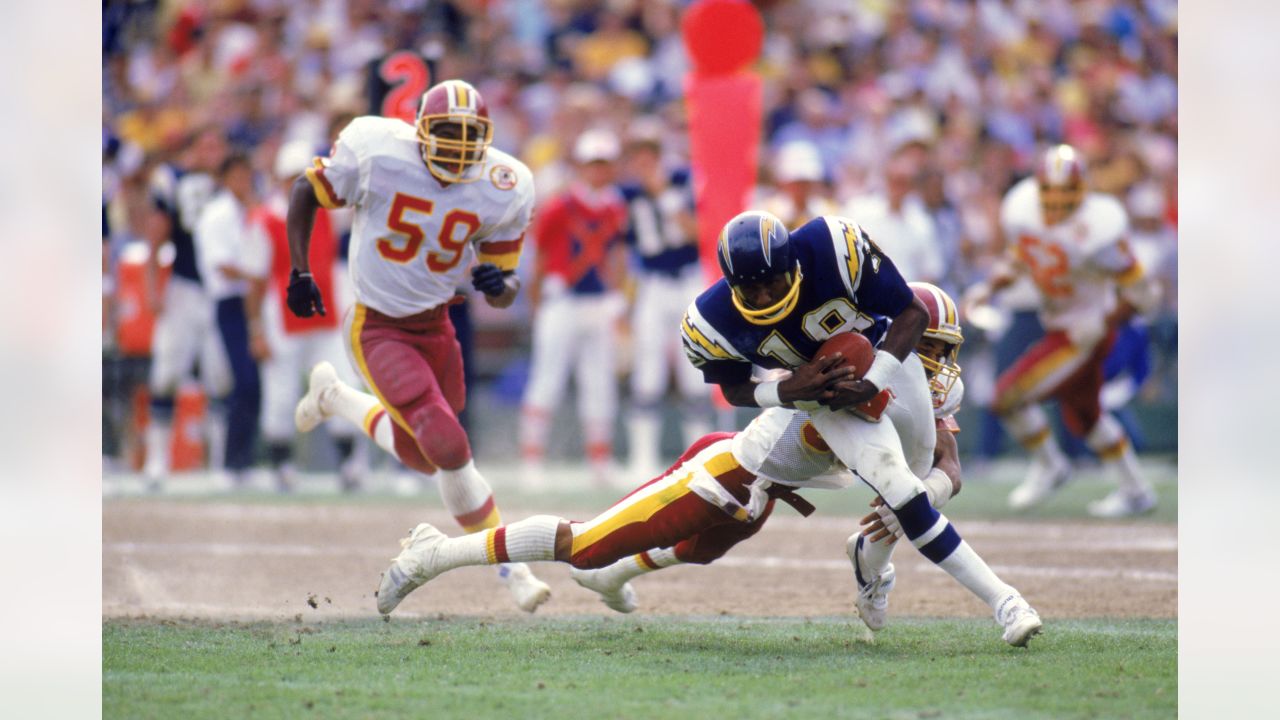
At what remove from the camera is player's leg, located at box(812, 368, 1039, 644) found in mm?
4289

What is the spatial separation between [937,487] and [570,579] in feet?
6.89

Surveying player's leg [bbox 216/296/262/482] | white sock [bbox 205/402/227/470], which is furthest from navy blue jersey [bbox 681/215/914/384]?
white sock [bbox 205/402/227/470]

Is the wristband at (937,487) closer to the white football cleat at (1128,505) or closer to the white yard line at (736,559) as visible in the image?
the white yard line at (736,559)

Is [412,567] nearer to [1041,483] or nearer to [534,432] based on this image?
[1041,483]

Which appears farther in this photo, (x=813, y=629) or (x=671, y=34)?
(x=671, y=34)

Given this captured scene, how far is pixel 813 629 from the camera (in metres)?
4.97

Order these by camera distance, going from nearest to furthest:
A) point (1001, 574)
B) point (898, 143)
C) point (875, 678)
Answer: point (875, 678) → point (1001, 574) → point (898, 143)

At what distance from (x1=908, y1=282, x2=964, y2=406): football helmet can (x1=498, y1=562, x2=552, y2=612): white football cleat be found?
1.41 metres

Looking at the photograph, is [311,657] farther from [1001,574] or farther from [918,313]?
[1001,574]

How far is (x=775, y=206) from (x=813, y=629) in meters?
5.20

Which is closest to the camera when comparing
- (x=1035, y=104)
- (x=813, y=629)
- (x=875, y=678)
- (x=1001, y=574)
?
(x=875, y=678)

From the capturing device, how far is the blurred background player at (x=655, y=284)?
9820 mm

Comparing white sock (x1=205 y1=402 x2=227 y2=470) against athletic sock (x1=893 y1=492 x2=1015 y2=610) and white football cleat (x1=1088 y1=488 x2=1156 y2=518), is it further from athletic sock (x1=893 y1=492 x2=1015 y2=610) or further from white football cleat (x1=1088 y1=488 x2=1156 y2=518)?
athletic sock (x1=893 y1=492 x2=1015 y2=610)
